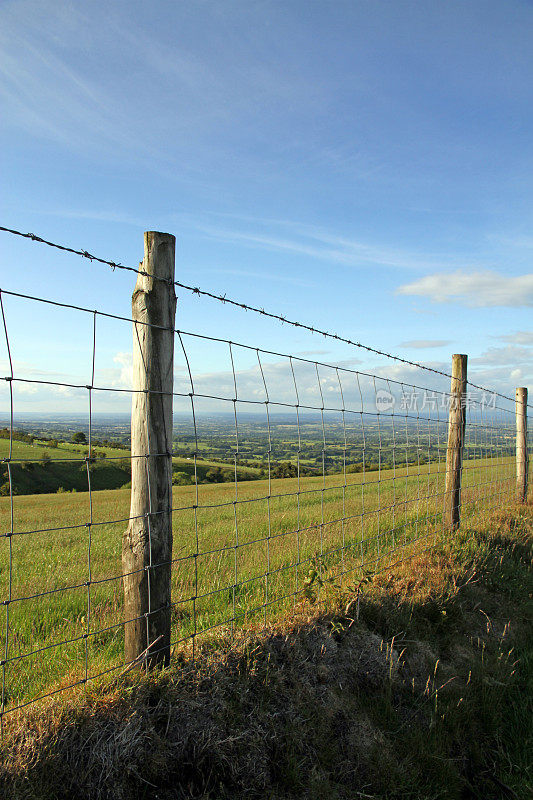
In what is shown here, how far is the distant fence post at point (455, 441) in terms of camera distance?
7.86 metres

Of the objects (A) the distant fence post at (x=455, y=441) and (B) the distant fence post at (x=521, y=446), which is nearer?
(A) the distant fence post at (x=455, y=441)

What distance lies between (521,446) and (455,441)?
490 centimetres

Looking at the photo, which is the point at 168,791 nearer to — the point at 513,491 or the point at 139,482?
the point at 139,482

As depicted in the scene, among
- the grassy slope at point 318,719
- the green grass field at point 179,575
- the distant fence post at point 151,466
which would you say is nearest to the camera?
the grassy slope at point 318,719

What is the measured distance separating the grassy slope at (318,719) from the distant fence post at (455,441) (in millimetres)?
2636

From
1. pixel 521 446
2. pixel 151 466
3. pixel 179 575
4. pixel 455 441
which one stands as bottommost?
pixel 179 575

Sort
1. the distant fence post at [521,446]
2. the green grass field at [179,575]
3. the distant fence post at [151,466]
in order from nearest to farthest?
the distant fence post at [151,466]
the green grass field at [179,575]
the distant fence post at [521,446]

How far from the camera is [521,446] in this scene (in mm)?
11992

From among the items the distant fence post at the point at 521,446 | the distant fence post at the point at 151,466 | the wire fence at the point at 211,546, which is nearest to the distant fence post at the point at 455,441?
the wire fence at the point at 211,546

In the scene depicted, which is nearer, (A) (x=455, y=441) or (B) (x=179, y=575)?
(B) (x=179, y=575)

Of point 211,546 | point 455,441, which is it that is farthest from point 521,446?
point 211,546

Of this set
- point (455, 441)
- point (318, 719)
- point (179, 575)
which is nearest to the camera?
point (318, 719)

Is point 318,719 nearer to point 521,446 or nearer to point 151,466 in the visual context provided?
point 151,466

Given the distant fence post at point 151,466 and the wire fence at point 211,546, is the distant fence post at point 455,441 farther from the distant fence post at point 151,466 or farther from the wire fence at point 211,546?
the distant fence post at point 151,466
